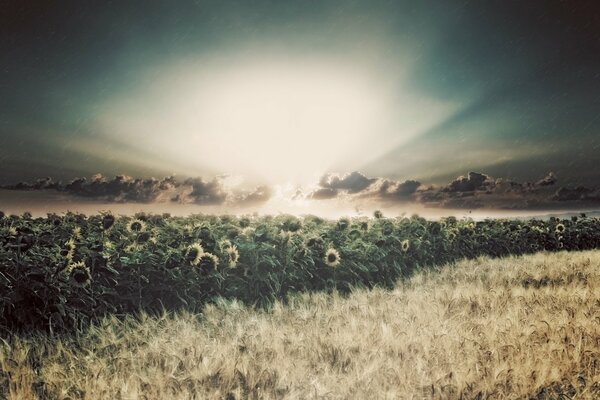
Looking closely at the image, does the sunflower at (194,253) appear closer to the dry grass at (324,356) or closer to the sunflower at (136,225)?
the dry grass at (324,356)

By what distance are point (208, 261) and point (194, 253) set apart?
0.72ft

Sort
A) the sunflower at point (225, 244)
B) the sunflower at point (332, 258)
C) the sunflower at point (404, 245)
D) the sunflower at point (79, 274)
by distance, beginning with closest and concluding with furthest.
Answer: the sunflower at point (79, 274) < the sunflower at point (225, 244) < the sunflower at point (332, 258) < the sunflower at point (404, 245)

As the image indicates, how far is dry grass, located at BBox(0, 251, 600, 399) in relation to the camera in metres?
3.62

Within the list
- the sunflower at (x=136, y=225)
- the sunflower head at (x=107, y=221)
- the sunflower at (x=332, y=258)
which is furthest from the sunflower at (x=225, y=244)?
the sunflower at (x=332, y=258)

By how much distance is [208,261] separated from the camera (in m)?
6.25

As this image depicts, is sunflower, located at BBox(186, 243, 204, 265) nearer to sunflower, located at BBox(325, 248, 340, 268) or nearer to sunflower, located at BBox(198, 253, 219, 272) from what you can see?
sunflower, located at BBox(198, 253, 219, 272)

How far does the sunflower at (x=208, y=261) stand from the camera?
622cm

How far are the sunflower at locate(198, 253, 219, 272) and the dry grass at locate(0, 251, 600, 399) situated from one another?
0.65m

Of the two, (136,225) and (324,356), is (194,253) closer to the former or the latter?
(136,225)

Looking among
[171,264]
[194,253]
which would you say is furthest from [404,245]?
[171,264]

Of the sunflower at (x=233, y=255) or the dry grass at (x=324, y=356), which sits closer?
the dry grass at (x=324, y=356)

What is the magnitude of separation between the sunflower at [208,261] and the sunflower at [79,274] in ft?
4.71

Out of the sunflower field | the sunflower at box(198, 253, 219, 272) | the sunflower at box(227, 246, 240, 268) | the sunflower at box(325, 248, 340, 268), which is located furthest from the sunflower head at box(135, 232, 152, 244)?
the sunflower at box(325, 248, 340, 268)

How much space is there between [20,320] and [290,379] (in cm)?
306
